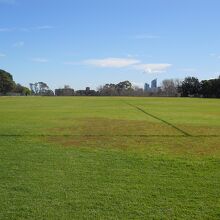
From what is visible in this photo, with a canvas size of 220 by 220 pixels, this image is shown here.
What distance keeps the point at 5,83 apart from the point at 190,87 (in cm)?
5016

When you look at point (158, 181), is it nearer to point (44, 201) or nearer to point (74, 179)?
point (74, 179)

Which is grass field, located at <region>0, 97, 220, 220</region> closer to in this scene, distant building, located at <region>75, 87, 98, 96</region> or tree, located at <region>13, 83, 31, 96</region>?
distant building, located at <region>75, 87, 98, 96</region>

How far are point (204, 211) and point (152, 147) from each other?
19.3 feet

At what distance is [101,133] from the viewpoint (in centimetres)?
1552

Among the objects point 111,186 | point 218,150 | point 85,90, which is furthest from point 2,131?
point 85,90

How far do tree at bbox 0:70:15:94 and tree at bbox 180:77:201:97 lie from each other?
47.3 m

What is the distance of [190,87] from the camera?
110688 millimetres

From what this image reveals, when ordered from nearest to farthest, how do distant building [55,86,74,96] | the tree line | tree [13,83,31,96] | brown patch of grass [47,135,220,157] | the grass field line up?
the grass field → brown patch of grass [47,135,220,157] → the tree line → tree [13,83,31,96] → distant building [55,86,74,96]

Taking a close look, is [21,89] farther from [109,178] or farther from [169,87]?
[109,178]

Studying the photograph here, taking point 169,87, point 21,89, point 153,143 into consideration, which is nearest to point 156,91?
point 169,87

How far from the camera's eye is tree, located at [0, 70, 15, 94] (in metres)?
122

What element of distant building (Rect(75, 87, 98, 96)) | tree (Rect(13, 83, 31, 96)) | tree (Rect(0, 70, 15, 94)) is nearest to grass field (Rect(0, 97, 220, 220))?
tree (Rect(0, 70, 15, 94))

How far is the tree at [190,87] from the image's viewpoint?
110 metres

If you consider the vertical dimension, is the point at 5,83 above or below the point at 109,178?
above
